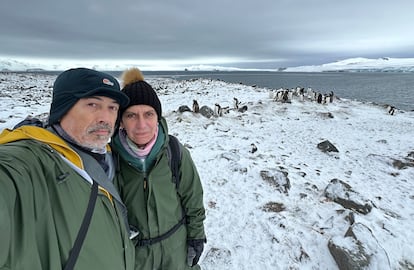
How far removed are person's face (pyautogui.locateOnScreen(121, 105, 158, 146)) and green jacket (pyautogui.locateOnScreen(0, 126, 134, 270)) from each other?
61 centimetres

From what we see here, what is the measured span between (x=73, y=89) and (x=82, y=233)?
2.73 ft

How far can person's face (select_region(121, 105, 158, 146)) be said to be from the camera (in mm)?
1944

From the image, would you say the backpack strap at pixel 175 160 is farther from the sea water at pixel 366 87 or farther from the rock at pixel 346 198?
the sea water at pixel 366 87

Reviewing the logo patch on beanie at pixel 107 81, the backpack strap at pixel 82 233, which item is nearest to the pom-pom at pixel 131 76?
the logo patch on beanie at pixel 107 81

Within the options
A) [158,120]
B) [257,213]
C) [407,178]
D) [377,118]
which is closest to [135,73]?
[158,120]

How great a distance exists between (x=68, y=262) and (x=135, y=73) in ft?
5.34

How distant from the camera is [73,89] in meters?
1.46

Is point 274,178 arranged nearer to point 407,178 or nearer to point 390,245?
point 390,245

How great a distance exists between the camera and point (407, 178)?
22.4 ft

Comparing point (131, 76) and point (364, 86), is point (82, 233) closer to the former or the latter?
point (131, 76)

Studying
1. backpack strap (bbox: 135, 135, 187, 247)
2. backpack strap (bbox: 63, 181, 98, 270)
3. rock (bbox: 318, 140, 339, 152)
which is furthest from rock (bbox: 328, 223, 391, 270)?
rock (bbox: 318, 140, 339, 152)

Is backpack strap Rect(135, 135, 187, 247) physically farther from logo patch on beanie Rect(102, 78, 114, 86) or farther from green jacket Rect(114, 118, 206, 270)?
logo patch on beanie Rect(102, 78, 114, 86)

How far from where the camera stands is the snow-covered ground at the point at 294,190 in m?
3.79

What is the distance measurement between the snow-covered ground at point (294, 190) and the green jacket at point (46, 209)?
2.65 m
